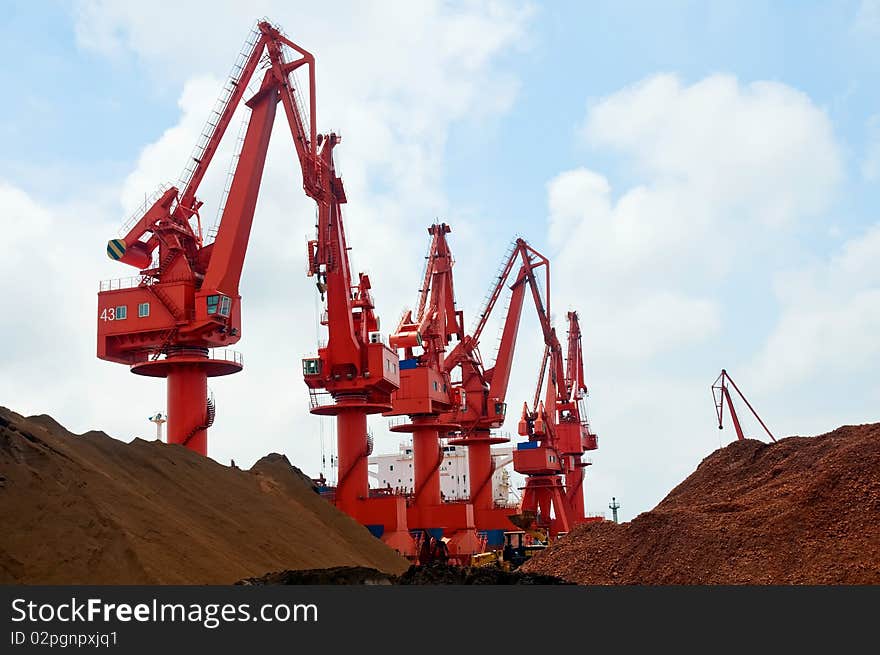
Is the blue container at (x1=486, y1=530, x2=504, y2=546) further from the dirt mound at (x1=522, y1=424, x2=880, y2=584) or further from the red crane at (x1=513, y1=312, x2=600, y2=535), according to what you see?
the dirt mound at (x1=522, y1=424, x2=880, y2=584)

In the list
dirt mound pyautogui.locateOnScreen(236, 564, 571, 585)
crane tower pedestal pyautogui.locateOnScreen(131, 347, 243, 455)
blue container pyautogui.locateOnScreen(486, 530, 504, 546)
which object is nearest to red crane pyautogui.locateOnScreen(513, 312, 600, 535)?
blue container pyautogui.locateOnScreen(486, 530, 504, 546)

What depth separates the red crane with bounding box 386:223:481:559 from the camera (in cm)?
5338

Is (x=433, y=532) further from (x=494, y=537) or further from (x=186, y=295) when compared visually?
(x=186, y=295)

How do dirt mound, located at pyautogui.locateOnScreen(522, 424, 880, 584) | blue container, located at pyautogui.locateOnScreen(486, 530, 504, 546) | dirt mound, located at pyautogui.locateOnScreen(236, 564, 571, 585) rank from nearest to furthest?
dirt mound, located at pyautogui.locateOnScreen(236, 564, 571, 585) → dirt mound, located at pyautogui.locateOnScreen(522, 424, 880, 584) → blue container, located at pyautogui.locateOnScreen(486, 530, 504, 546)

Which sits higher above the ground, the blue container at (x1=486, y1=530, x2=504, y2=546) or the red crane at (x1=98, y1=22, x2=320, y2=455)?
the red crane at (x1=98, y1=22, x2=320, y2=455)

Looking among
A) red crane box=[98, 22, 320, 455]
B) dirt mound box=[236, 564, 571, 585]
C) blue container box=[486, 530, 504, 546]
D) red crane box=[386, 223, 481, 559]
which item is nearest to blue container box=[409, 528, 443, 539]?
red crane box=[386, 223, 481, 559]

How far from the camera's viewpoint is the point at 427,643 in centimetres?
1403

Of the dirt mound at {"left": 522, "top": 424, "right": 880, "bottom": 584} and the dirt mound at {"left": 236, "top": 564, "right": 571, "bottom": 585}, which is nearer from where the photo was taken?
the dirt mound at {"left": 236, "top": 564, "right": 571, "bottom": 585}

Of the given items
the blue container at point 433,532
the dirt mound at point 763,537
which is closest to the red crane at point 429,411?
the blue container at point 433,532

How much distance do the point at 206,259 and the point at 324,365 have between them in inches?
330

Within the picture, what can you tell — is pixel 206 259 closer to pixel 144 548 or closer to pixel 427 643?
pixel 144 548

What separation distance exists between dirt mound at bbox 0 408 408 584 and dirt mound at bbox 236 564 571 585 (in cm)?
214

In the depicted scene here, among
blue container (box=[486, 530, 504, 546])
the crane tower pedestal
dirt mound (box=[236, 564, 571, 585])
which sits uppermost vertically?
the crane tower pedestal

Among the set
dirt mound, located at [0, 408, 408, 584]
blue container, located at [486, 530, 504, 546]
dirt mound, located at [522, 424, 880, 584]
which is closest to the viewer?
dirt mound, located at [0, 408, 408, 584]
